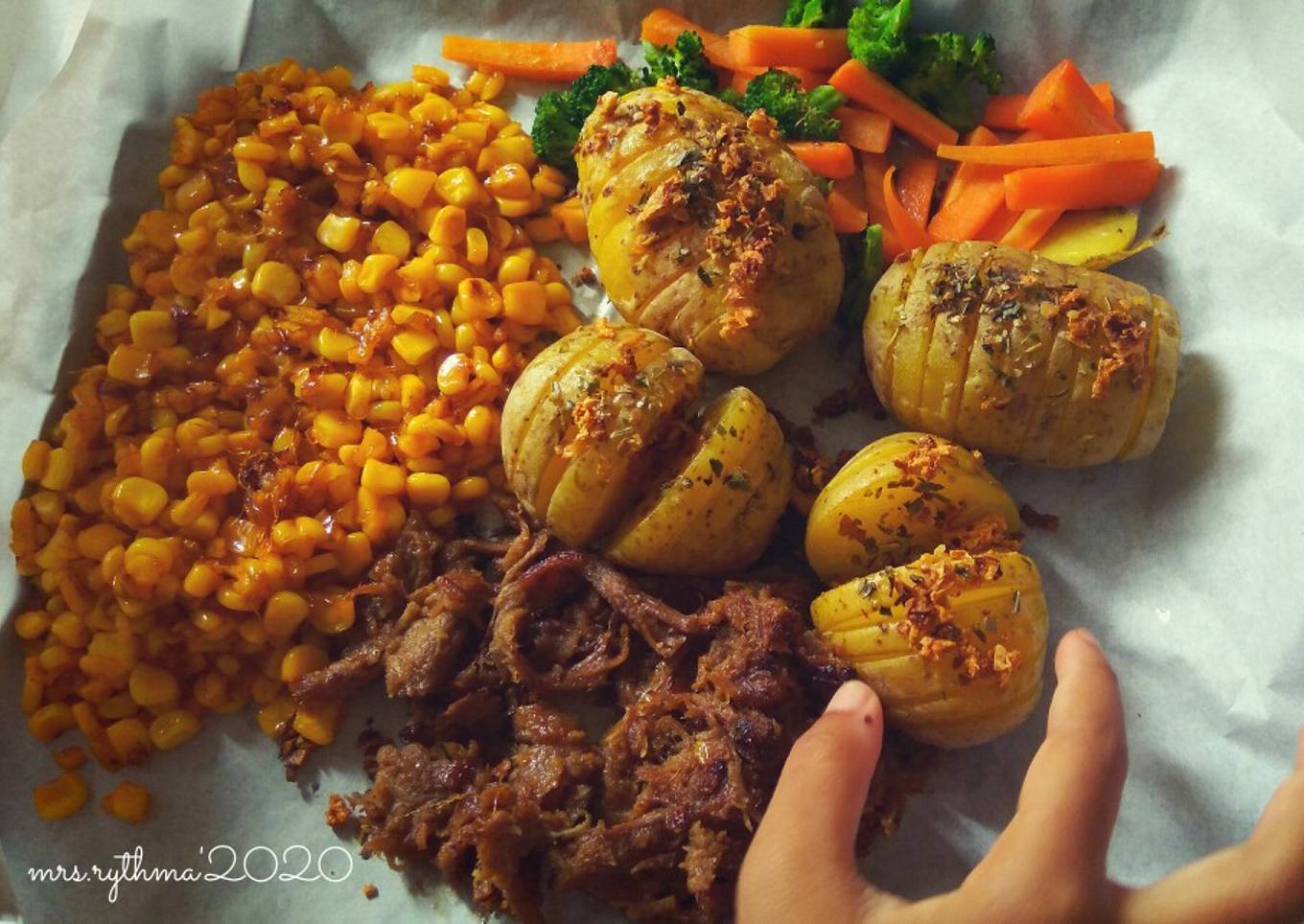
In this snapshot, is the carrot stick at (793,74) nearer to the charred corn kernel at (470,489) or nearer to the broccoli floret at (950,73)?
the broccoli floret at (950,73)

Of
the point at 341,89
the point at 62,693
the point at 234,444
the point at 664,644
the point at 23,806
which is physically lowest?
the point at 23,806

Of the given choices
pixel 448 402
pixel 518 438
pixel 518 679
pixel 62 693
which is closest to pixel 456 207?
pixel 448 402

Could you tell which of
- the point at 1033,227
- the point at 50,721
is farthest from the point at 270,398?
the point at 1033,227

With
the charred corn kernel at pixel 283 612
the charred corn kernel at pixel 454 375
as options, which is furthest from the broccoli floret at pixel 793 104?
the charred corn kernel at pixel 283 612

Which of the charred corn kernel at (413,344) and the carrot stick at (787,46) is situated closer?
the charred corn kernel at (413,344)

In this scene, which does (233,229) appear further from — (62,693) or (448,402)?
(62,693)

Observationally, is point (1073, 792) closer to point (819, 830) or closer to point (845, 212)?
point (819, 830)
